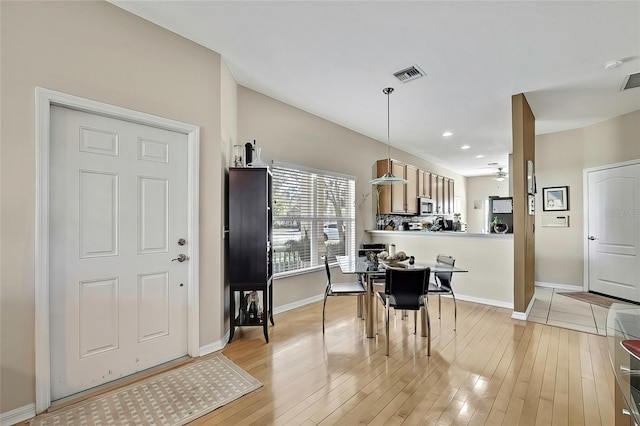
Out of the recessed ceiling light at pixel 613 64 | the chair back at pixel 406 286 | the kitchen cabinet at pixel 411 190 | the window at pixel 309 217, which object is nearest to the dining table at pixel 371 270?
the chair back at pixel 406 286

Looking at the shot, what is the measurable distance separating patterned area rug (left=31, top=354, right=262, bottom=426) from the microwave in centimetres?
569

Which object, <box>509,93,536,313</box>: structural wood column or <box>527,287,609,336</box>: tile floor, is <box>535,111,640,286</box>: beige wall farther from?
<box>509,93,536,313</box>: structural wood column

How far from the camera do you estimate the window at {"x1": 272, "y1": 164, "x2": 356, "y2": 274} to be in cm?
392

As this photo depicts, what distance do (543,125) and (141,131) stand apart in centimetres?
615

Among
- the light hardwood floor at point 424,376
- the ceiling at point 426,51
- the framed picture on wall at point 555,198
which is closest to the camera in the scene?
the light hardwood floor at point 424,376

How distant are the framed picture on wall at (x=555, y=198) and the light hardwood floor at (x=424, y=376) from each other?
119 inches

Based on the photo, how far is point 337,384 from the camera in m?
2.17

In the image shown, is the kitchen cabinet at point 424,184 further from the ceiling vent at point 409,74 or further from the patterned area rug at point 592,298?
the ceiling vent at point 409,74

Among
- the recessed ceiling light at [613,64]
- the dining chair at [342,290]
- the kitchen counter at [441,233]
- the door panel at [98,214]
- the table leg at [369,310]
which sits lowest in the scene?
the table leg at [369,310]

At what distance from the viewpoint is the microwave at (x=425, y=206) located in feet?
22.5

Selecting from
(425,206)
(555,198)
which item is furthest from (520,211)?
(425,206)

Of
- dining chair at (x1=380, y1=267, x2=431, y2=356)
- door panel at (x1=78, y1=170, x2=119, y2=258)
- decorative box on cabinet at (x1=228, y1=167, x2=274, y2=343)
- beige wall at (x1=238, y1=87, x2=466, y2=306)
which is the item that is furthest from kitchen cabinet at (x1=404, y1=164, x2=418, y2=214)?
door panel at (x1=78, y1=170, x2=119, y2=258)

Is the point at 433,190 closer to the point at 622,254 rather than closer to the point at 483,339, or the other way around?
the point at 622,254

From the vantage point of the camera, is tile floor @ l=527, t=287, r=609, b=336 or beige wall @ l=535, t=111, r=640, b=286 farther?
beige wall @ l=535, t=111, r=640, b=286
